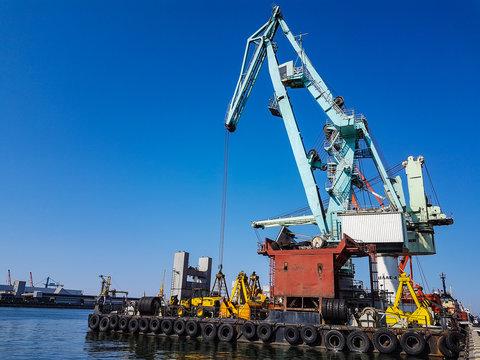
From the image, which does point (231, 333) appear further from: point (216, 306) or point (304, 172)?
point (304, 172)

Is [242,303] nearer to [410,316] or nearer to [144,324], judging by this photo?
[144,324]

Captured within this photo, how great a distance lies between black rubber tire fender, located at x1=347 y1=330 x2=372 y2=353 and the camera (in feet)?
62.0

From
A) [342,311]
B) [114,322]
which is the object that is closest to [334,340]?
[342,311]

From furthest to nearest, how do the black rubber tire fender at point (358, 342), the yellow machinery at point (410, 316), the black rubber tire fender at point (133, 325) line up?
1. the black rubber tire fender at point (133, 325)
2. the yellow machinery at point (410, 316)
3. the black rubber tire fender at point (358, 342)

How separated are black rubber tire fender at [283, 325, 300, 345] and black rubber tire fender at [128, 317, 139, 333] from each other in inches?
503

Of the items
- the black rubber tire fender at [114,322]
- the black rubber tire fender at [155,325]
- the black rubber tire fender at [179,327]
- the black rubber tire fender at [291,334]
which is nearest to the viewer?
the black rubber tire fender at [291,334]

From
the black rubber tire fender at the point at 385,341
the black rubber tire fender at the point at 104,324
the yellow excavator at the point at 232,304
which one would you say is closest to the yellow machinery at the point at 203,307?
the yellow excavator at the point at 232,304

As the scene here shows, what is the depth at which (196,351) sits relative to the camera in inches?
773

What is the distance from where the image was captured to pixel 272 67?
115 ft

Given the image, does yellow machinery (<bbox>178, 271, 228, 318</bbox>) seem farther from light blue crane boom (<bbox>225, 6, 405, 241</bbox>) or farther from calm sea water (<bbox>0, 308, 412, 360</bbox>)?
light blue crane boom (<bbox>225, 6, 405, 241</bbox>)

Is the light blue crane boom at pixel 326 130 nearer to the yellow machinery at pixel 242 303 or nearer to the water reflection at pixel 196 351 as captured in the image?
the yellow machinery at pixel 242 303

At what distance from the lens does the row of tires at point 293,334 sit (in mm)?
17859

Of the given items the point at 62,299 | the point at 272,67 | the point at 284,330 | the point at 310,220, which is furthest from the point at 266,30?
the point at 62,299

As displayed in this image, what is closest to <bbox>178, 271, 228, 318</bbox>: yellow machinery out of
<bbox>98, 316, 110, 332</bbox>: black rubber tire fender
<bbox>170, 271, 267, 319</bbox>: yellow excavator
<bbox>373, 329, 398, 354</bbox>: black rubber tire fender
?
<bbox>170, 271, 267, 319</bbox>: yellow excavator
